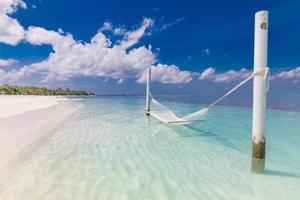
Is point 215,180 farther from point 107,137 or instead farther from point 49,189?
point 107,137

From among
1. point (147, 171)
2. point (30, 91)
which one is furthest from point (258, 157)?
point (30, 91)

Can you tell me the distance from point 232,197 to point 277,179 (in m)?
1.35

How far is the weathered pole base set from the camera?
4.55 meters

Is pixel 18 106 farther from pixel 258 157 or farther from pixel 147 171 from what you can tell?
pixel 258 157

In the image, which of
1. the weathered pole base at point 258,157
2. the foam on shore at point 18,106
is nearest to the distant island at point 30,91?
the foam on shore at point 18,106

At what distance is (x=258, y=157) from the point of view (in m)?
4.79

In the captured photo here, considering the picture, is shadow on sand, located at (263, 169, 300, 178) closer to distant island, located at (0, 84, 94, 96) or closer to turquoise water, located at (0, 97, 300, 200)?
turquoise water, located at (0, 97, 300, 200)

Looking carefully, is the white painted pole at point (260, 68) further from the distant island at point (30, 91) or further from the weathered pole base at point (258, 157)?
the distant island at point (30, 91)

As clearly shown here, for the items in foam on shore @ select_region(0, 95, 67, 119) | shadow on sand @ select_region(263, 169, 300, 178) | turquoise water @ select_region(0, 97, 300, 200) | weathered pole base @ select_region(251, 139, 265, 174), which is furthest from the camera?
foam on shore @ select_region(0, 95, 67, 119)

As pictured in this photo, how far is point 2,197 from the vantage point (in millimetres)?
3166

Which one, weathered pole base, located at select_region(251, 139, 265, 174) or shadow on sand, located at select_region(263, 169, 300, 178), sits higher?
weathered pole base, located at select_region(251, 139, 265, 174)

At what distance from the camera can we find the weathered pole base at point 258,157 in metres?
4.55

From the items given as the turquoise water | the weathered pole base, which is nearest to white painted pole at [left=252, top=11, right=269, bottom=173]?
the weathered pole base

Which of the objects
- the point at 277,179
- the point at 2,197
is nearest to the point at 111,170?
the point at 2,197
